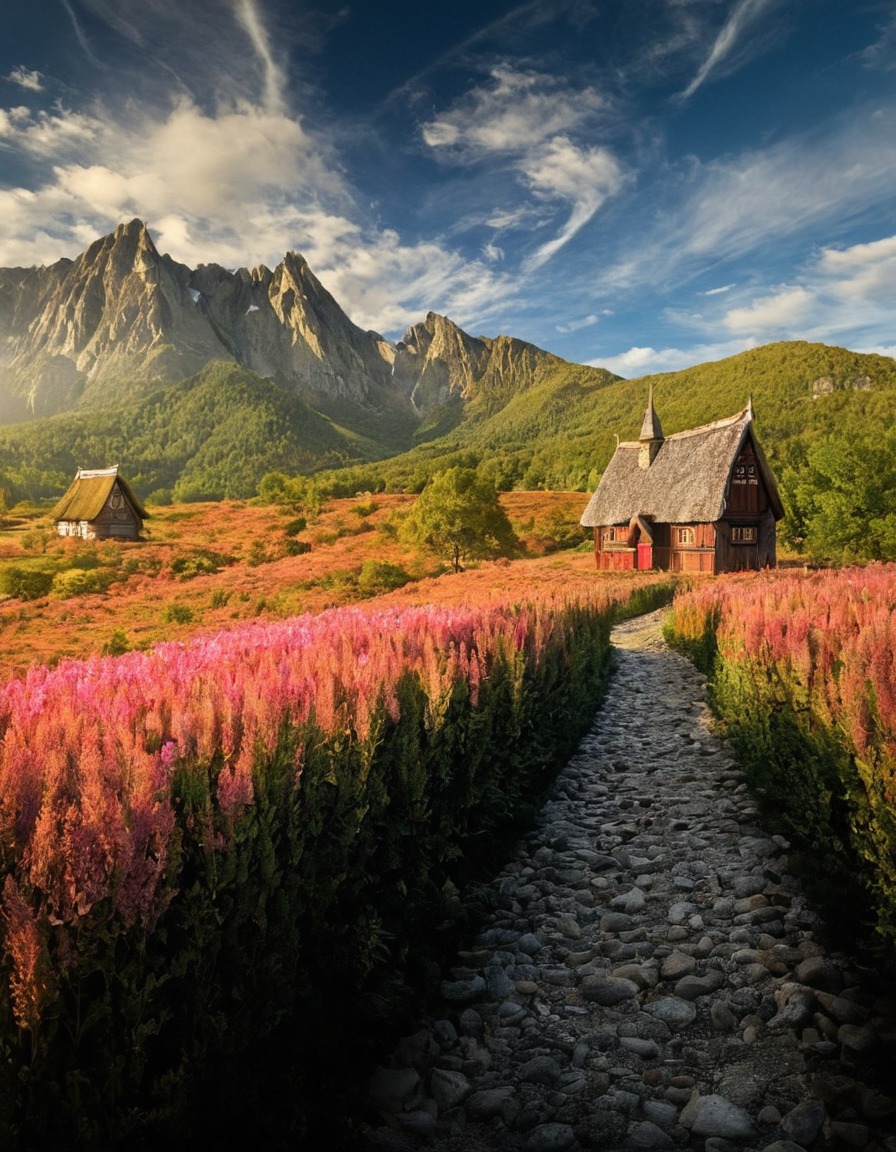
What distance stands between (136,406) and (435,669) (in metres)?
186

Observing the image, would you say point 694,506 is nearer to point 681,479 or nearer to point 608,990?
point 681,479

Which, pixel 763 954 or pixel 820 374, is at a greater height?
pixel 820 374

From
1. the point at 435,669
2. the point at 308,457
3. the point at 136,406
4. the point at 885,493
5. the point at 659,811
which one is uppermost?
the point at 136,406

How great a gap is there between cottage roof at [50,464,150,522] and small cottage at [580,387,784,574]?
37976mm

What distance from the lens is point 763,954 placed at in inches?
178

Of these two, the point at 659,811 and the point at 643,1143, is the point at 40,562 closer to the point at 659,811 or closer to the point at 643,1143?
the point at 659,811

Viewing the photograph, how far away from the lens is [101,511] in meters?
51.9

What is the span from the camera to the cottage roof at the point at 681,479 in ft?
131

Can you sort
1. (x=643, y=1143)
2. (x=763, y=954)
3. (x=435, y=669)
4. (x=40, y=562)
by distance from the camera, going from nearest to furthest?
(x=643, y=1143) → (x=763, y=954) → (x=435, y=669) → (x=40, y=562)

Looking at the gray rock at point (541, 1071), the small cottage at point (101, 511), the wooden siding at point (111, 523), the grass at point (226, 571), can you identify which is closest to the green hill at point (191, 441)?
the small cottage at point (101, 511)

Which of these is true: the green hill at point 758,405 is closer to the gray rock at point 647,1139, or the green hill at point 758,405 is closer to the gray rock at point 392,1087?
the gray rock at point 392,1087

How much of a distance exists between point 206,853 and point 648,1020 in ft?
9.82

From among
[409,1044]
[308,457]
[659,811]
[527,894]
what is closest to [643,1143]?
[409,1044]

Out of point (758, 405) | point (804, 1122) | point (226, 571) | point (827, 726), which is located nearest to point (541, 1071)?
point (804, 1122)
